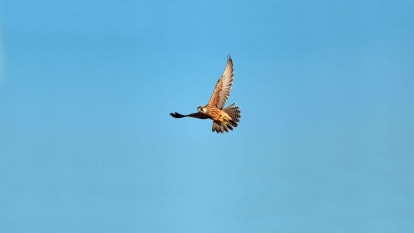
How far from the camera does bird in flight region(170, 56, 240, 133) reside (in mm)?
23625

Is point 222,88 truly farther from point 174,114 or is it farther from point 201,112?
point 174,114

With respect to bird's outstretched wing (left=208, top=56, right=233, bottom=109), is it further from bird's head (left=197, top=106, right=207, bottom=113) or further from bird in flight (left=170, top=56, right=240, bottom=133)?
bird's head (left=197, top=106, right=207, bottom=113)

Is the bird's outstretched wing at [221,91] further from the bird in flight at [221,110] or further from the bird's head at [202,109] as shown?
the bird's head at [202,109]

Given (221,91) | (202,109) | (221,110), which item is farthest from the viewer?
(221,91)

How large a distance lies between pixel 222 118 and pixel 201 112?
2.36 ft

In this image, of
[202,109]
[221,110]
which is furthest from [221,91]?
[202,109]

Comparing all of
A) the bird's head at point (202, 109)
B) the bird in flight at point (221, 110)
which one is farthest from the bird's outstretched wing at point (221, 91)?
the bird's head at point (202, 109)

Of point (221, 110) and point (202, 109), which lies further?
point (221, 110)

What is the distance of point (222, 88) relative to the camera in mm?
24703

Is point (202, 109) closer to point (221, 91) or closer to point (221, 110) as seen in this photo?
point (221, 110)

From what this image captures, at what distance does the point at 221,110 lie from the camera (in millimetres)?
23969

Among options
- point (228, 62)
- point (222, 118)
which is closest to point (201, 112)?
point (222, 118)

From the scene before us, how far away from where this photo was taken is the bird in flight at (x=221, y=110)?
23.6 meters

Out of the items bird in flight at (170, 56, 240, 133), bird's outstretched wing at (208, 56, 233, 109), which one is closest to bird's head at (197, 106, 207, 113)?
bird in flight at (170, 56, 240, 133)
